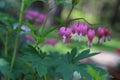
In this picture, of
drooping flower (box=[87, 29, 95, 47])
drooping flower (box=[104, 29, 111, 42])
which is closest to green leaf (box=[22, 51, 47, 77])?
drooping flower (box=[87, 29, 95, 47])

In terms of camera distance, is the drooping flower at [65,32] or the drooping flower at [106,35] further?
the drooping flower at [106,35]

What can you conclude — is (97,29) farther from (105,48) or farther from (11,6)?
(105,48)

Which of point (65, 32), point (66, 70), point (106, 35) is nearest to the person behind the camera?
point (66, 70)

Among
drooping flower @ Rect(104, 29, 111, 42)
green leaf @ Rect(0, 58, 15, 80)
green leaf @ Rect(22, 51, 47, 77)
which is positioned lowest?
green leaf @ Rect(0, 58, 15, 80)

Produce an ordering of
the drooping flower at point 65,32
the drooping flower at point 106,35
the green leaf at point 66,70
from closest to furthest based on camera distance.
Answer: the green leaf at point 66,70 → the drooping flower at point 65,32 → the drooping flower at point 106,35

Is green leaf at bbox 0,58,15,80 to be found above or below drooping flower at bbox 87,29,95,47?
below

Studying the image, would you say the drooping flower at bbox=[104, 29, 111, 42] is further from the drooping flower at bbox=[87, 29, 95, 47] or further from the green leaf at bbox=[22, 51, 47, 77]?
the green leaf at bbox=[22, 51, 47, 77]

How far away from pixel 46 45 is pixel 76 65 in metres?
3.53

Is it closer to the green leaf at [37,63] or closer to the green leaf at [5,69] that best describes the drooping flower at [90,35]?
the green leaf at [37,63]

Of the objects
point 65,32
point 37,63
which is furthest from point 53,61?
point 65,32

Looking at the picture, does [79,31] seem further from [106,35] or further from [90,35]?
[106,35]

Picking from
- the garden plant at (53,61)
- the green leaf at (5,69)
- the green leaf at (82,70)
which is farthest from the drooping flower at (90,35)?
the green leaf at (5,69)

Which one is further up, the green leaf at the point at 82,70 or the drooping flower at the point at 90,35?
the drooping flower at the point at 90,35

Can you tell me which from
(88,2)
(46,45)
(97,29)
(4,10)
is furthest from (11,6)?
(88,2)
